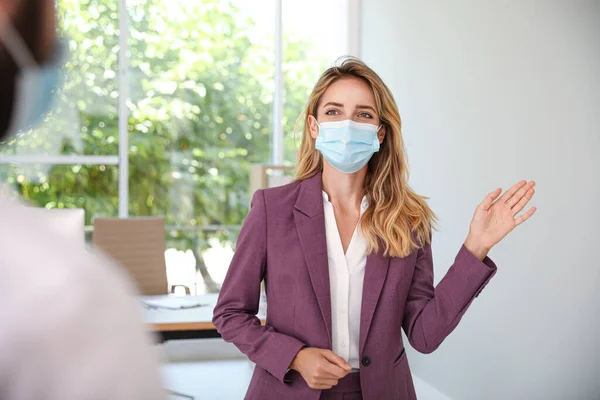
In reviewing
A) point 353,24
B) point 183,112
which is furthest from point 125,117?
point 353,24

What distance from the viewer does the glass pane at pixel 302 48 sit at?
668 centimetres

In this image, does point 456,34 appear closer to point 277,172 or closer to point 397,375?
point 277,172

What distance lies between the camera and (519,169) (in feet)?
12.1

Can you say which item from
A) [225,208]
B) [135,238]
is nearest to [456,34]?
[135,238]

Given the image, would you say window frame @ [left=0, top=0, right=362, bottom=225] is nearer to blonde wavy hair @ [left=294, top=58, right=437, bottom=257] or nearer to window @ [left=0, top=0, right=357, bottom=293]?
window @ [left=0, top=0, right=357, bottom=293]

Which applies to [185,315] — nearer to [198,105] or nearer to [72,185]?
[72,185]

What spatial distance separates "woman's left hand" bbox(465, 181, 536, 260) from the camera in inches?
66.2

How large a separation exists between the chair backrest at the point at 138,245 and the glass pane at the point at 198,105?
64.7 inches

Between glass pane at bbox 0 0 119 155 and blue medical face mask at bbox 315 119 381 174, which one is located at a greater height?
glass pane at bbox 0 0 119 155

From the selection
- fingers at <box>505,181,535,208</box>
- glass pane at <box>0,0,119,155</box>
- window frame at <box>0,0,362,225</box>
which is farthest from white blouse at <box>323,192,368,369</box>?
glass pane at <box>0,0,119,155</box>

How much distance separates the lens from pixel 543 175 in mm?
3477

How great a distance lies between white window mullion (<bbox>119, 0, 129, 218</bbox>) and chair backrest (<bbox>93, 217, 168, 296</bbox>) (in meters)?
1.60

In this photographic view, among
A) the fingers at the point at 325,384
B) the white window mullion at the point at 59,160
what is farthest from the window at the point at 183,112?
the fingers at the point at 325,384

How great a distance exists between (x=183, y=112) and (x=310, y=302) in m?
4.95
